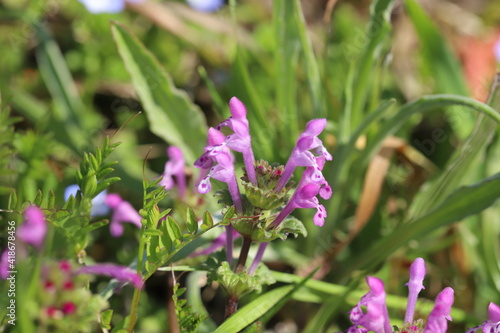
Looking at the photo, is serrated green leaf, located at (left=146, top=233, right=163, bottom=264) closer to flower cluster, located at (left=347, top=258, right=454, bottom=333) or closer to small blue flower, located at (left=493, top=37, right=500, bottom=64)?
flower cluster, located at (left=347, top=258, right=454, bottom=333)

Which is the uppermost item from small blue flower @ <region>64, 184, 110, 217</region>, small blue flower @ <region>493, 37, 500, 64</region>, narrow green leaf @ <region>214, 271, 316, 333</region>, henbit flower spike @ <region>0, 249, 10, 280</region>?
small blue flower @ <region>493, 37, 500, 64</region>

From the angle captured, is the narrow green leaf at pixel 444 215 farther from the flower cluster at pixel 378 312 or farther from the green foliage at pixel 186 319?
the green foliage at pixel 186 319

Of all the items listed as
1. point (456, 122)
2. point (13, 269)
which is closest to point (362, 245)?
point (456, 122)

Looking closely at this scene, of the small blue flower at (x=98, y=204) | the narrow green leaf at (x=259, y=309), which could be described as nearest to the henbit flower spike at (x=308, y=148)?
the narrow green leaf at (x=259, y=309)

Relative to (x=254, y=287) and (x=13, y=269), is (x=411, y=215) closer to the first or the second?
(x=254, y=287)

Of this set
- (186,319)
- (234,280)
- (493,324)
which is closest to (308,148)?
(234,280)

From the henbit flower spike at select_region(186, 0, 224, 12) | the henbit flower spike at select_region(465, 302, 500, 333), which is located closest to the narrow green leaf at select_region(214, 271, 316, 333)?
the henbit flower spike at select_region(465, 302, 500, 333)
